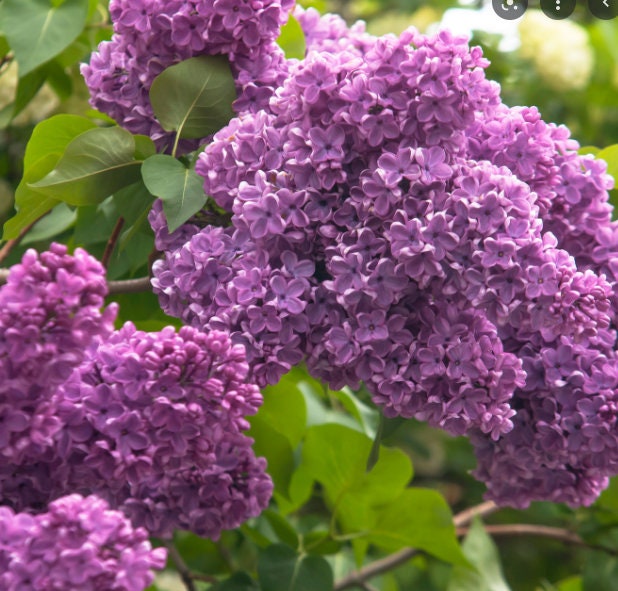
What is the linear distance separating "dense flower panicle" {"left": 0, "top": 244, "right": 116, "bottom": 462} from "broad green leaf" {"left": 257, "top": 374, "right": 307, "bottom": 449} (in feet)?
1.82

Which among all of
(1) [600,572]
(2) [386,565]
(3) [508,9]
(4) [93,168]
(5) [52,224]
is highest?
(3) [508,9]

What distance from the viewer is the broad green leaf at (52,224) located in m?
1.20

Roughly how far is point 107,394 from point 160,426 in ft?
0.15

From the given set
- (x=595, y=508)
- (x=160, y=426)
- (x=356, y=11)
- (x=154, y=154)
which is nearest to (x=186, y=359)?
(x=160, y=426)

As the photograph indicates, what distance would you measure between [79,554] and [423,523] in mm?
690

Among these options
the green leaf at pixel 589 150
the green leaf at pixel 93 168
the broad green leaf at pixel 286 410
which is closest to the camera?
the green leaf at pixel 93 168

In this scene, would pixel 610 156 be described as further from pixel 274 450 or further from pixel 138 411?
pixel 138 411

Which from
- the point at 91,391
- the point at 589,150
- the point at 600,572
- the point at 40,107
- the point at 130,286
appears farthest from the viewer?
the point at 40,107

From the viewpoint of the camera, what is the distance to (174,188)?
89cm

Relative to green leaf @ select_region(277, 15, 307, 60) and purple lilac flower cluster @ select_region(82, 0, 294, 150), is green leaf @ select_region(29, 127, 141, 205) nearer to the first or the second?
purple lilac flower cluster @ select_region(82, 0, 294, 150)

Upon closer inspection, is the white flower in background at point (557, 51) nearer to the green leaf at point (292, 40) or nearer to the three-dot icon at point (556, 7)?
the three-dot icon at point (556, 7)

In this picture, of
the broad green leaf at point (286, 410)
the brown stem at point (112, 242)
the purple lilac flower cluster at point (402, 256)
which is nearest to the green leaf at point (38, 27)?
the brown stem at point (112, 242)

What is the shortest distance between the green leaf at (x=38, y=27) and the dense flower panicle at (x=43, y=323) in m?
0.48

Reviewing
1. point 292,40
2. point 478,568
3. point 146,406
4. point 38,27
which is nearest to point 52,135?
point 38,27
